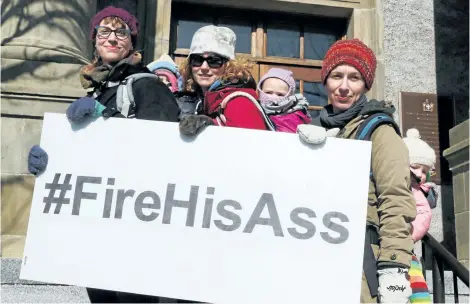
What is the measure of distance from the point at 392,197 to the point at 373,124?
31 cm

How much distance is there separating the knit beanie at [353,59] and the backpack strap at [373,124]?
0.23 meters

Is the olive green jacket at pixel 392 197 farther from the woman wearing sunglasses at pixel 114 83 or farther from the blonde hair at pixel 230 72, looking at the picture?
the woman wearing sunglasses at pixel 114 83

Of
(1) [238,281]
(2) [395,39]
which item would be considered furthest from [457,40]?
(1) [238,281]

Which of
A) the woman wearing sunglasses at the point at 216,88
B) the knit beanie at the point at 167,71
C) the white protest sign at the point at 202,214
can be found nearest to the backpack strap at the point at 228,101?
the woman wearing sunglasses at the point at 216,88

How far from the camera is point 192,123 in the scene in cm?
224

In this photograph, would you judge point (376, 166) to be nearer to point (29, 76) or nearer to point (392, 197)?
point (392, 197)

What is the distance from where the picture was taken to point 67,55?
4930 millimetres

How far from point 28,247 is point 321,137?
1.31 metres

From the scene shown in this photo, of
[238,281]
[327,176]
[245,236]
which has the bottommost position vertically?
[238,281]

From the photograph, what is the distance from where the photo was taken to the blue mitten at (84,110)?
2332 mm

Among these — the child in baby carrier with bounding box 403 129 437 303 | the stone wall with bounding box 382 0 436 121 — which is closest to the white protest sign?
the child in baby carrier with bounding box 403 129 437 303

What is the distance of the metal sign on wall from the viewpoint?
6.78 m

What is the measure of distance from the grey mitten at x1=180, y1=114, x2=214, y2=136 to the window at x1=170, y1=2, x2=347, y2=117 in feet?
16.1

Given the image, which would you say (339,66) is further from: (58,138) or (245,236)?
(58,138)
